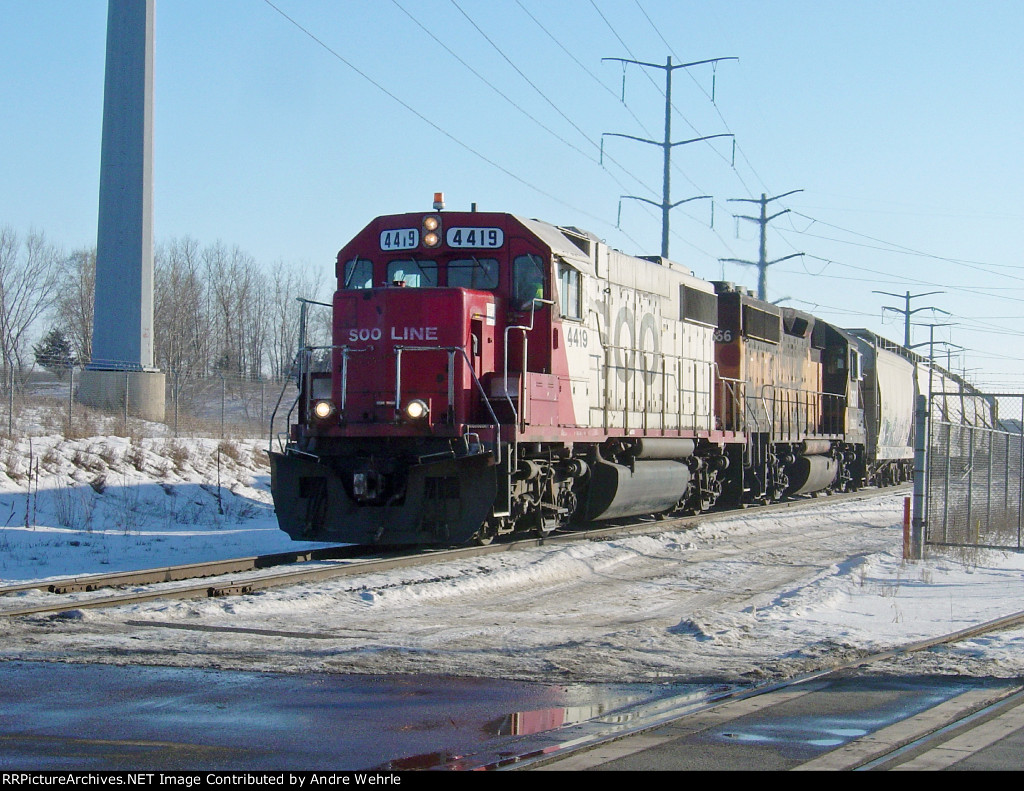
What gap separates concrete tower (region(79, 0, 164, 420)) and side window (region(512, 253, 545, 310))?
1621 centimetres

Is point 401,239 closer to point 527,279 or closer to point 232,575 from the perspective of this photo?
point 527,279

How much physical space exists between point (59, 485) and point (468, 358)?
31.3 ft

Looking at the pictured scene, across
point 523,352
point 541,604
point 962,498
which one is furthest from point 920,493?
point 541,604

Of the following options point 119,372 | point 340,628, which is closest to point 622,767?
point 340,628

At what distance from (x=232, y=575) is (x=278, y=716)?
6285mm

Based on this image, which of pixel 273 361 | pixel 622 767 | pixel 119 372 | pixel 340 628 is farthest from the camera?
pixel 273 361

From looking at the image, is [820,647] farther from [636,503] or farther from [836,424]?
[836,424]

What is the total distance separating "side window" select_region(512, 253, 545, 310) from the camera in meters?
14.0

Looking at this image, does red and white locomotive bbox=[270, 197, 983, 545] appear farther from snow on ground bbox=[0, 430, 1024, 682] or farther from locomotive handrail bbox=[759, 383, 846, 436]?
locomotive handrail bbox=[759, 383, 846, 436]

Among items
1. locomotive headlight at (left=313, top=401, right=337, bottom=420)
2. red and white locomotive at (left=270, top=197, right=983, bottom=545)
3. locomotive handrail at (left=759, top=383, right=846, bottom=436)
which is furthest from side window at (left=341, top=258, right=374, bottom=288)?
locomotive handrail at (left=759, top=383, right=846, bottom=436)

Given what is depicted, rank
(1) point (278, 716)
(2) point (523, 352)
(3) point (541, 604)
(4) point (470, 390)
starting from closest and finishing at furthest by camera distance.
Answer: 1. (1) point (278, 716)
2. (3) point (541, 604)
3. (4) point (470, 390)
4. (2) point (523, 352)

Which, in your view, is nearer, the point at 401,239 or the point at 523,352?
the point at 523,352

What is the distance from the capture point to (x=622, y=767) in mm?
4773

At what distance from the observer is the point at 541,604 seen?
10695mm
